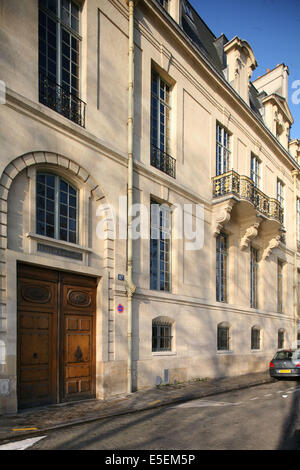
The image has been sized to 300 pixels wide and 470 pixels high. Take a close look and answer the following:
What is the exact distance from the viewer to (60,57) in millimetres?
9086

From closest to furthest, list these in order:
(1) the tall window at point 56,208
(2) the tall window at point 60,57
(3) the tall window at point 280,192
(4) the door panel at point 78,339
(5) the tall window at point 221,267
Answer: (1) the tall window at point 56,208, (4) the door panel at point 78,339, (2) the tall window at point 60,57, (5) the tall window at point 221,267, (3) the tall window at point 280,192

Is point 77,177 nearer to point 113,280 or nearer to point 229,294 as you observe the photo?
point 113,280

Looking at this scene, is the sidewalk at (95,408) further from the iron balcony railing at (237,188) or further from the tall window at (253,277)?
the iron balcony railing at (237,188)

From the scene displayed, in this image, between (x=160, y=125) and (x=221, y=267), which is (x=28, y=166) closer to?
(x=160, y=125)

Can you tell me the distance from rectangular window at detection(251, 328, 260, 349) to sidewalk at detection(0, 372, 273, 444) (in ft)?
16.4

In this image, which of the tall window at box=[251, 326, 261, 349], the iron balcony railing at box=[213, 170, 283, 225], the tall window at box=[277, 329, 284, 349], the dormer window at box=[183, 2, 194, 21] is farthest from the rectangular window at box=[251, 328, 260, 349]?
the dormer window at box=[183, 2, 194, 21]

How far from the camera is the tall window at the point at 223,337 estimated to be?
1399 centimetres

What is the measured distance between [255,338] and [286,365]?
12.3 feet

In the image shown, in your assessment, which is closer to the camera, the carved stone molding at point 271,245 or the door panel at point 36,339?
the door panel at point 36,339

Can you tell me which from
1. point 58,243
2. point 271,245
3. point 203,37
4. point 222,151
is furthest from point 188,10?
point 58,243

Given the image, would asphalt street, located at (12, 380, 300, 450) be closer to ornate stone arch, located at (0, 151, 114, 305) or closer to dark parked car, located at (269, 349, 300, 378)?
ornate stone arch, located at (0, 151, 114, 305)

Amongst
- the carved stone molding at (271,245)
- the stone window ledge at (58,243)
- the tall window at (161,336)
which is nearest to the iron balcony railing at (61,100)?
the stone window ledge at (58,243)

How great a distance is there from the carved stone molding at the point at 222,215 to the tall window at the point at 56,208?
6.43m

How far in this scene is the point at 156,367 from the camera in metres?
10.5
